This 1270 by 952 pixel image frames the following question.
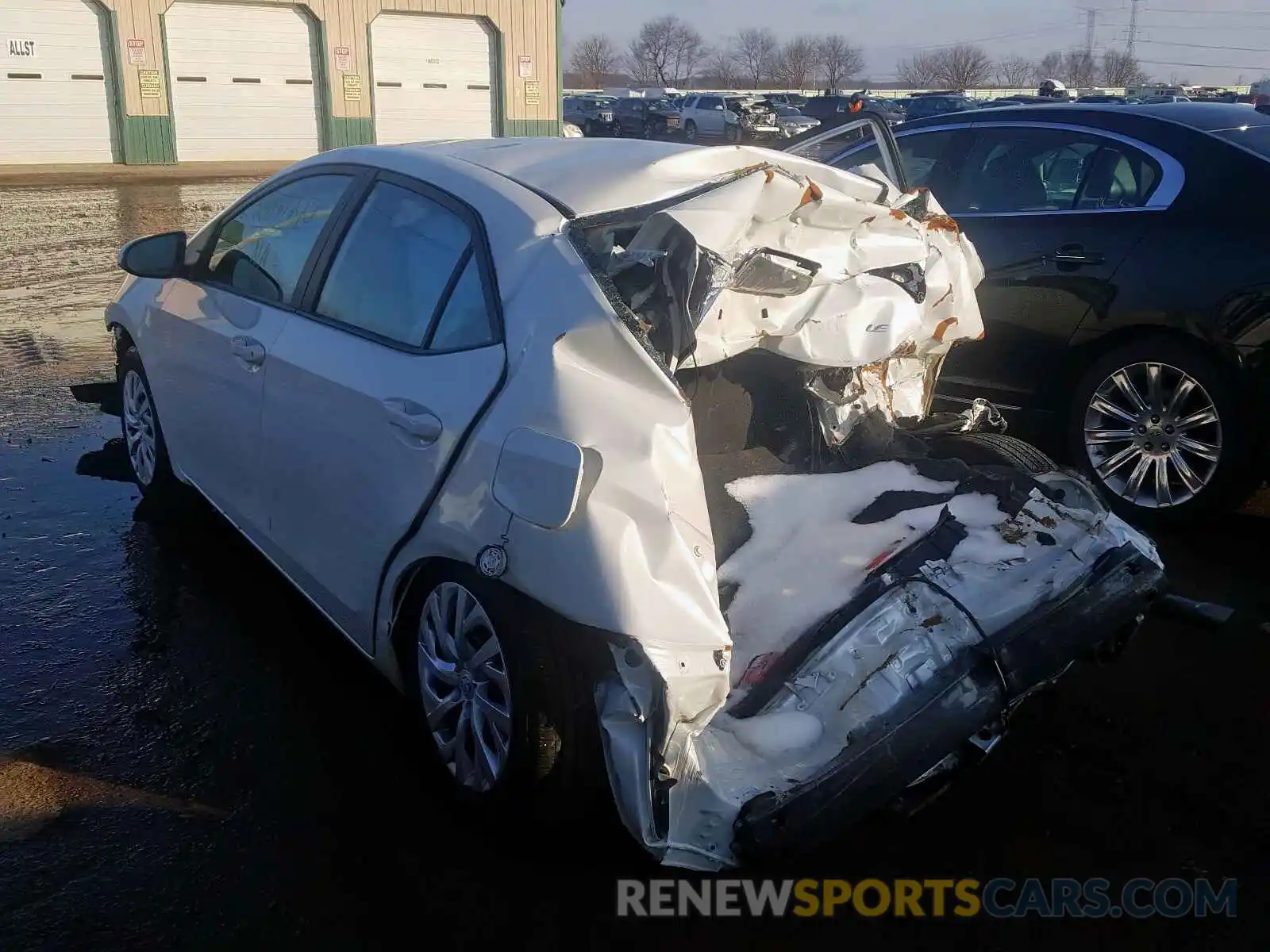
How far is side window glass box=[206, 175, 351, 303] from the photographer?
3.76m

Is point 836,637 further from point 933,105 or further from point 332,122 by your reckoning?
point 933,105

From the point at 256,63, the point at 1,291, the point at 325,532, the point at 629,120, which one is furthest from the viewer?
the point at 629,120

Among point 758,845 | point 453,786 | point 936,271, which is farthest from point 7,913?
point 936,271

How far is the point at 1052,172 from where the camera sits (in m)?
5.37

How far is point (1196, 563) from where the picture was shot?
457 centimetres

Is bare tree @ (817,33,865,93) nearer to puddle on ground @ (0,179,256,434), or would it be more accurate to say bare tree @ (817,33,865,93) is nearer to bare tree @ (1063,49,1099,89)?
bare tree @ (1063,49,1099,89)

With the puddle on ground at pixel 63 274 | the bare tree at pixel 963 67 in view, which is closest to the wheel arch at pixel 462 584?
the puddle on ground at pixel 63 274

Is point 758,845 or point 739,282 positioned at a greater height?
point 739,282

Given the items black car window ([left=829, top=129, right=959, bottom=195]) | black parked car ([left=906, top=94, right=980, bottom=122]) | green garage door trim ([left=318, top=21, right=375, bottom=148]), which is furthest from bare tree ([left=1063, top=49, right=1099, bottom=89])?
black car window ([left=829, top=129, right=959, bottom=195])

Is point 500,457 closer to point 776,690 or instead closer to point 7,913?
point 776,690

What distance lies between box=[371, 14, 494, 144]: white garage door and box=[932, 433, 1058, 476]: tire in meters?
25.8

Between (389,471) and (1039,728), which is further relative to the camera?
(1039,728)

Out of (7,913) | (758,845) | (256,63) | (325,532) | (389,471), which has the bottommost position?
(7,913)

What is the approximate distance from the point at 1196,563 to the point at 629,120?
37.3 m
